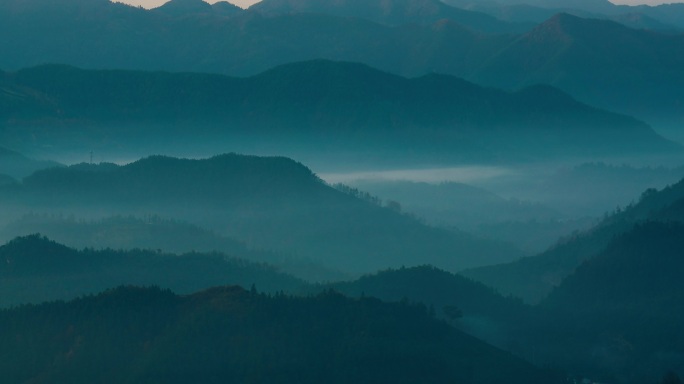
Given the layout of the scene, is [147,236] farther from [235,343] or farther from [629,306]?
[235,343]

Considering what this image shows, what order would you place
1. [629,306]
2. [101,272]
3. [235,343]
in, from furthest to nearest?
1. [101,272]
2. [629,306]
3. [235,343]

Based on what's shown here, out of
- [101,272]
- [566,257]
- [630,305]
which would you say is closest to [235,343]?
[630,305]

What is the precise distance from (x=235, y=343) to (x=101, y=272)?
49632 millimetres

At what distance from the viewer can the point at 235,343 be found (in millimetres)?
88375

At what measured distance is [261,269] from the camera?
15138 centimetres

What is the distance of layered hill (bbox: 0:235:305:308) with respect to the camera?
128250mm

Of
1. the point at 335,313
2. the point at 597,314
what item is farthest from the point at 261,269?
the point at 335,313

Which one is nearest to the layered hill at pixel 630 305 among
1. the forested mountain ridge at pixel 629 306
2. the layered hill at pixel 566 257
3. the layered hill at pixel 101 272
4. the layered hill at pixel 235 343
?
the forested mountain ridge at pixel 629 306

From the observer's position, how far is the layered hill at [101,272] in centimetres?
A: 12825

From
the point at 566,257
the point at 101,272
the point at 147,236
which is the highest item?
the point at 147,236

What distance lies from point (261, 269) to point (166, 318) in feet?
199

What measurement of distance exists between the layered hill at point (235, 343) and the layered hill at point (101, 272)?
103ft

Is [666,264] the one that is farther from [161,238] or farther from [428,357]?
[161,238]

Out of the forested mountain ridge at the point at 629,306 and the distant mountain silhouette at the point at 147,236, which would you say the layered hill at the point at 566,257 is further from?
the distant mountain silhouette at the point at 147,236
